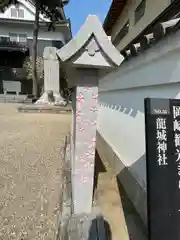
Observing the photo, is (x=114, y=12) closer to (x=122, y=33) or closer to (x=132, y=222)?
(x=122, y=33)

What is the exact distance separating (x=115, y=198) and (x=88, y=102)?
5.48ft

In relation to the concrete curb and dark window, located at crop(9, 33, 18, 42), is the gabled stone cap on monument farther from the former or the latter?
dark window, located at crop(9, 33, 18, 42)

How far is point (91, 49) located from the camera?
284cm

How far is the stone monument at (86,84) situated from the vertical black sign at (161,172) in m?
1.08

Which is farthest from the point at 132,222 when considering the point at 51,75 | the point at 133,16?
the point at 51,75

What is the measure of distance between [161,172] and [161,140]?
0.21m

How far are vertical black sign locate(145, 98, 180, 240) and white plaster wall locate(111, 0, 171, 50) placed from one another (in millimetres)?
4290

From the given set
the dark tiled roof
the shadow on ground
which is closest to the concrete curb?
the shadow on ground

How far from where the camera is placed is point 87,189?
10.6ft

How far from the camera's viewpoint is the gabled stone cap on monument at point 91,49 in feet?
9.12

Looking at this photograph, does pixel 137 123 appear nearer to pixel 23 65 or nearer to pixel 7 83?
pixel 7 83

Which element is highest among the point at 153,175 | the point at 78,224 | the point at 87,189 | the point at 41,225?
the point at 153,175

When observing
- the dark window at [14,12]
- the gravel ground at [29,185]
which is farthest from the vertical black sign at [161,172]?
the dark window at [14,12]

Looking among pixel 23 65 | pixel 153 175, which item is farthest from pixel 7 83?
pixel 153 175
